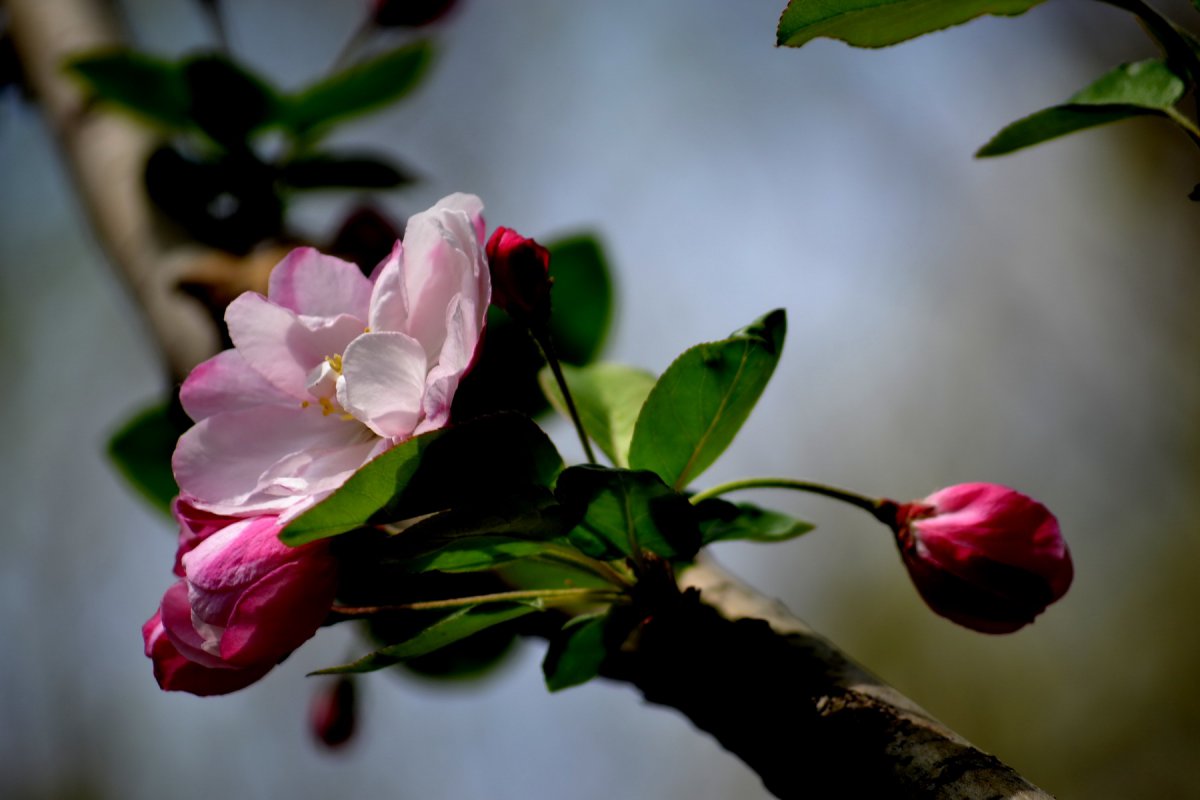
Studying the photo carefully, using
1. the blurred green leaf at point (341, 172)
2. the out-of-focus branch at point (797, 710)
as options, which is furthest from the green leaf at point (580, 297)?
the out-of-focus branch at point (797, 710)

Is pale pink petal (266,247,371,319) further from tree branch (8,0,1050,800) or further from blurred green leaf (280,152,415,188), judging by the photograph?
blurred green leaf (280,152,415,188)

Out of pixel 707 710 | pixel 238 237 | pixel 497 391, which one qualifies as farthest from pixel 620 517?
pixel 238 237

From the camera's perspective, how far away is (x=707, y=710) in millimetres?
548

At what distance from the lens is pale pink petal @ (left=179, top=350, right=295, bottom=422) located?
0.56m

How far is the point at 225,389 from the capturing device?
1.86 feet

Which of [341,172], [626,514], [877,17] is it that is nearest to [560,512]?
[626,514]

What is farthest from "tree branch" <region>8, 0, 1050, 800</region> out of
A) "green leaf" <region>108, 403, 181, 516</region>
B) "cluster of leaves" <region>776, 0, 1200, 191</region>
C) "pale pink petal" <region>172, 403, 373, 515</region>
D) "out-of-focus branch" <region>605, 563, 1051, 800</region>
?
"green leaf" <region>108, 403, 181, 516</region>

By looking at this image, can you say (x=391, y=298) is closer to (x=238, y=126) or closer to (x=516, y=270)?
(x=516, y=270)

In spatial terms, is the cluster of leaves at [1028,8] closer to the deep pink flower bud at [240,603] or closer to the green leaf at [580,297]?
the deep pink flower bud at [240,603]

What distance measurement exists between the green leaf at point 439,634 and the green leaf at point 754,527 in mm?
116

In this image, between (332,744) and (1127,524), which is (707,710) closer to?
(332,744)

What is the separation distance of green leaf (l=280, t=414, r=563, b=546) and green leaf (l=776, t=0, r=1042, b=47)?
26 cm

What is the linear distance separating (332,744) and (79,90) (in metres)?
1.05

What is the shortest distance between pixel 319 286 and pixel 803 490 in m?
0.31
